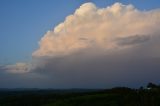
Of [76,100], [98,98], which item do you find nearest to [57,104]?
[76,100]

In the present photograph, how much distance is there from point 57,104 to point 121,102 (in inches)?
1216

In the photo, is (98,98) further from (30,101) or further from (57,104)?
(30,101)

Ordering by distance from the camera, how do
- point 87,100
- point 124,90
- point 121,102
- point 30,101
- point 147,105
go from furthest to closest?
point 30,101, point 124,90, point 87,100, point 121,102, point 147,105

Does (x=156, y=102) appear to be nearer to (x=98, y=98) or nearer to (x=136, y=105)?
(x=136, y=105)

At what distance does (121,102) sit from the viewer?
14675 cm

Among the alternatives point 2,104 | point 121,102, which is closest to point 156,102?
point 121,102

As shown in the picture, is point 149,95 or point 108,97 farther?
point 108,97

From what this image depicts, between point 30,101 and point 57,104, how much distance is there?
132ft

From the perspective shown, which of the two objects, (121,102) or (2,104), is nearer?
(121,102)

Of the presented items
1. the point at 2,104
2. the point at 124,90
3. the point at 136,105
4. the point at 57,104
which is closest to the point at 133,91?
the point at 124,90

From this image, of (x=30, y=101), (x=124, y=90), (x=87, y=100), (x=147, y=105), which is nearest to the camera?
(x=147, y=105)

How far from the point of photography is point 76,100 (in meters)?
160

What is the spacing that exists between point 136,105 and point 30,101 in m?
73.7

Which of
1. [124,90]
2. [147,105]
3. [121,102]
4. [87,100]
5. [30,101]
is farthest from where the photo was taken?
[30,101]
